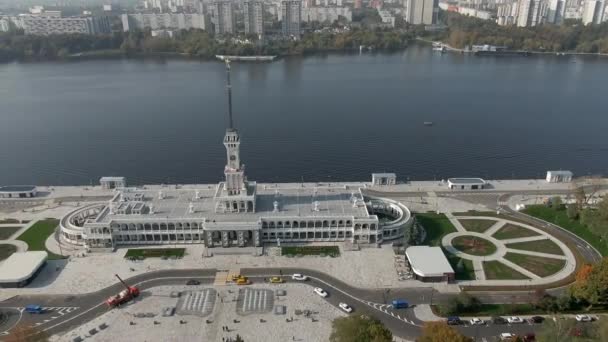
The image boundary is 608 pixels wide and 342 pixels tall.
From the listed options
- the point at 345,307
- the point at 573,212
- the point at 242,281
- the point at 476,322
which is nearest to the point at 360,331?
the point at 345,307

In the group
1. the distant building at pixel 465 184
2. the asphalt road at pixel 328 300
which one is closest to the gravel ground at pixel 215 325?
the asphalt road at pixel 328 300

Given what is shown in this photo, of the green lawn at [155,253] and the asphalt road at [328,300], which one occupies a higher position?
the green lawn at [155,253]

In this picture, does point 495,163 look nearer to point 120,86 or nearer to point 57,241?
point 57,241

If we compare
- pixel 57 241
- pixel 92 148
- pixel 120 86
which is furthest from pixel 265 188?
pixel 120 86

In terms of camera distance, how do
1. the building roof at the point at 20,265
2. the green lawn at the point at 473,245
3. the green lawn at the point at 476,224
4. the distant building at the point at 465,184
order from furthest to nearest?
the distant building at the point at 465,184
the green lawn at the point at 476,224
the green lawn at the point at 473,245
the building roof at the point at 20,265

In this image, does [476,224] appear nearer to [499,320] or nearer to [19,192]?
[499,320]

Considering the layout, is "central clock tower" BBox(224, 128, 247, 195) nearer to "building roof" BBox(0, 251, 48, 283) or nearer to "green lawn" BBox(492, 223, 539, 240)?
"building roof" BBox(0, 251, 48, 283)

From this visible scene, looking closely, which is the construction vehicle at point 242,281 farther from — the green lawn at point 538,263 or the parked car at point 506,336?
the green lawn at point 538,263
